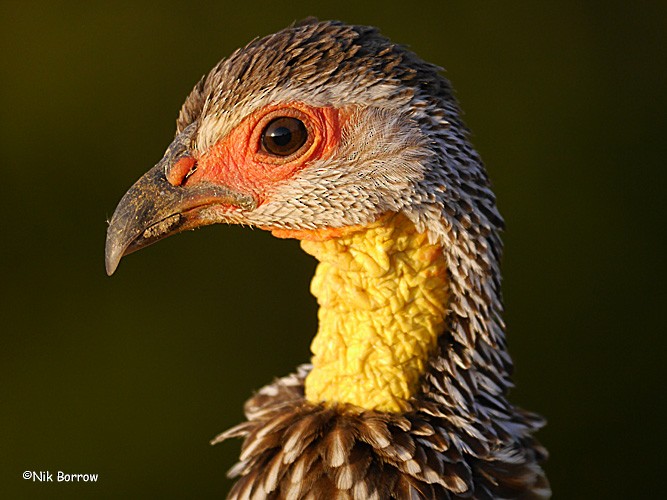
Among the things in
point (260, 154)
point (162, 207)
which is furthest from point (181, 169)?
point (260, 154)

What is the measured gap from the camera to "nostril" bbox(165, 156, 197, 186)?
2.30 metres

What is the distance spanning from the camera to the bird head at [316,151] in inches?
86.6

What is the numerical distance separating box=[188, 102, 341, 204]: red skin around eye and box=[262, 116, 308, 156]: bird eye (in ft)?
0.04

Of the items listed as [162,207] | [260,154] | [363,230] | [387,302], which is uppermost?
[260,154]

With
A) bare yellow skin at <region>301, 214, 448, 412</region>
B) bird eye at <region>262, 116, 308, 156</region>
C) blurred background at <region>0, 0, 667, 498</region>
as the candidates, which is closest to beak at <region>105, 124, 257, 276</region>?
bird eye at <region>262, 116, 308, 156</region>

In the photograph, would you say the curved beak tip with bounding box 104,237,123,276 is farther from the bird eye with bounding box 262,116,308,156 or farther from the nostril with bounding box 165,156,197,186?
the bird eye with bounding box 262,116,308,156

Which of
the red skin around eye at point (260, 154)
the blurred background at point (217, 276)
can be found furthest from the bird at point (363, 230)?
the blurred background at point (217, 276)

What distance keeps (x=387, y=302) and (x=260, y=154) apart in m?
0.58

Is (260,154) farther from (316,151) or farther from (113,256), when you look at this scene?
(113,256)

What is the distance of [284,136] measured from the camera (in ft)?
7.30

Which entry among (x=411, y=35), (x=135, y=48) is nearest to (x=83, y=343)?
(x=135, y=48)

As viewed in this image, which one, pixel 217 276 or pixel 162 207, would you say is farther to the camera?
pixel 217 276

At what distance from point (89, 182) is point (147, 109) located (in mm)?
599

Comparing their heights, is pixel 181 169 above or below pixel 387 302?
above
